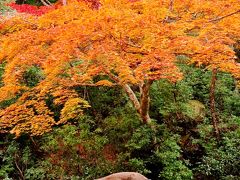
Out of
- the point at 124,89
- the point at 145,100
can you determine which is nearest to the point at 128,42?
the point at 145,100

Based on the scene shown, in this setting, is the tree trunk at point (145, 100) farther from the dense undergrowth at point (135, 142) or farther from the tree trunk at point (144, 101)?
the dense undergrowth at point (135, 142)

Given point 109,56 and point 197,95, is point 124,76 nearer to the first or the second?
point 109,56

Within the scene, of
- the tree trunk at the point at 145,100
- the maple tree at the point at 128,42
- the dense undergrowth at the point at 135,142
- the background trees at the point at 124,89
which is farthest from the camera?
the dense undergrowth at the point at 135,142

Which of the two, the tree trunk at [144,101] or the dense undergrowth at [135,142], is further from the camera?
the dense undergrowth at [135,142]

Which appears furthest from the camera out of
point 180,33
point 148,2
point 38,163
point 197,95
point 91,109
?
point 197,95

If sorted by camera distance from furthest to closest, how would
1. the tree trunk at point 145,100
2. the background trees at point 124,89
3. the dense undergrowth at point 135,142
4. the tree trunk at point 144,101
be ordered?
the dense undergrowth at point 135,142, the tree trunk at point 144,101, the tree trunk at point 145,100, the background trees at point 124,89

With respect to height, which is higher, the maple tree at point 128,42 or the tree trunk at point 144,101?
the maple tree at point 128,42

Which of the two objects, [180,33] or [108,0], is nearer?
[180,33]

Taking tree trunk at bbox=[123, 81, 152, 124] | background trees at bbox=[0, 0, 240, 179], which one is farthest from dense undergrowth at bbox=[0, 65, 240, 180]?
tree trunk at bbox=[123, 81, 152, 124]

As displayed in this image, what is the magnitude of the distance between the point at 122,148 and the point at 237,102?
16.0 ft

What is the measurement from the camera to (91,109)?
1075cm

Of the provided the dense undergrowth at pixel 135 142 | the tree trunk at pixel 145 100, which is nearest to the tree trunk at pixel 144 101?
the tree trunk at pixel 145 100

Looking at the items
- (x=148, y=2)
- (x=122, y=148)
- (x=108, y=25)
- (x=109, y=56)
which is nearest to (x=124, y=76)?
(x=109, y=56)

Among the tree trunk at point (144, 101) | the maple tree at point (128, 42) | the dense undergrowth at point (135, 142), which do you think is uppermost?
the maple tree at point (128, 42)
